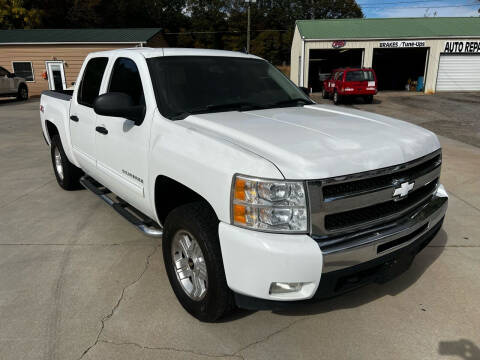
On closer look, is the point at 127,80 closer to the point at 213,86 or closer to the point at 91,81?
the point at 213,86

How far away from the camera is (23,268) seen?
11.5 ft

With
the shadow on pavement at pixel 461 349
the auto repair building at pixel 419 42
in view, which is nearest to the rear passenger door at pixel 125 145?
the shadow on pavement at pixel 461 349

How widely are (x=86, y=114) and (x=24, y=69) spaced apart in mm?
26500

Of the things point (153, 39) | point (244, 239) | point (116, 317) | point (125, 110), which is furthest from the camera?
point (153, 39)

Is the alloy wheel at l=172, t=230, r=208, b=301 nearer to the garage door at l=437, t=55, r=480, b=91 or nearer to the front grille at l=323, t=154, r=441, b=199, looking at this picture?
the front grille at l=323, t=154, r=441, b=199

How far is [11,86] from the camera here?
68.3 ft

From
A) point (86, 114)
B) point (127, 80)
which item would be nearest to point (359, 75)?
point (86, 114)

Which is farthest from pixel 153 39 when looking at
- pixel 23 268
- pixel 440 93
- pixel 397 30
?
pixel 23 268

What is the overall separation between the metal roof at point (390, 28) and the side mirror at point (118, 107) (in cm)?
Result: 2315

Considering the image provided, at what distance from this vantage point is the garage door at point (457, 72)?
82.6 feet

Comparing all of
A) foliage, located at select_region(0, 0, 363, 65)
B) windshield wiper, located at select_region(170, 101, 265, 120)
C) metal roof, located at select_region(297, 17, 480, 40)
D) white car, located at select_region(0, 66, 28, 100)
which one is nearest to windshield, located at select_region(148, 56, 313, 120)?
windshield wiper, located at select_region(170, 101, 265, 120)

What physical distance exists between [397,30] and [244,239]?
89.9 feet

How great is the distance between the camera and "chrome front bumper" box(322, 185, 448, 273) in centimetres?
218

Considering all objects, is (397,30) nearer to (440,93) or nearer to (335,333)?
(440,93)
